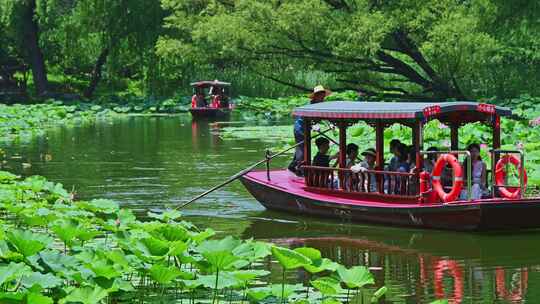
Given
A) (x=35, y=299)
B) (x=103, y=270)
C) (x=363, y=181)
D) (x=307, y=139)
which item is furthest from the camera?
(x=307, y=139)

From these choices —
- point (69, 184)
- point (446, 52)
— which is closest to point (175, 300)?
point (69, 184)

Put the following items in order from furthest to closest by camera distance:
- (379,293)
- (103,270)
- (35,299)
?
(379,293), (103,270), (35,299)

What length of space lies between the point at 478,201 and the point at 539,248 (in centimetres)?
81

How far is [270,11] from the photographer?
1030 inches

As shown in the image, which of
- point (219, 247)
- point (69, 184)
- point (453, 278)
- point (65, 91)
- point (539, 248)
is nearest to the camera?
point (219, 247)

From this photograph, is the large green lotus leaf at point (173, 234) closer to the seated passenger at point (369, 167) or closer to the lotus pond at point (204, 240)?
the lotus pond at point (204, 240)

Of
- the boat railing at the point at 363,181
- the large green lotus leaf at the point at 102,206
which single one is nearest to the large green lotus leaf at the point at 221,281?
the large green lotus leaf at the point at 102,206

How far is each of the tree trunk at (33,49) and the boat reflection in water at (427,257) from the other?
28580 mm

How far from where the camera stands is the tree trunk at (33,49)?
40.1m

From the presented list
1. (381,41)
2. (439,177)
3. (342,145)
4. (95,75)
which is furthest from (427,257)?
(95,75)

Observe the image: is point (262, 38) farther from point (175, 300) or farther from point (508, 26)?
point (175, 300)

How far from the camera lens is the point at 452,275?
30.3 feet

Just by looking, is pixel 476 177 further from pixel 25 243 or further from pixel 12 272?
pixel 12 272

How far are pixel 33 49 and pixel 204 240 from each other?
34.2 m
